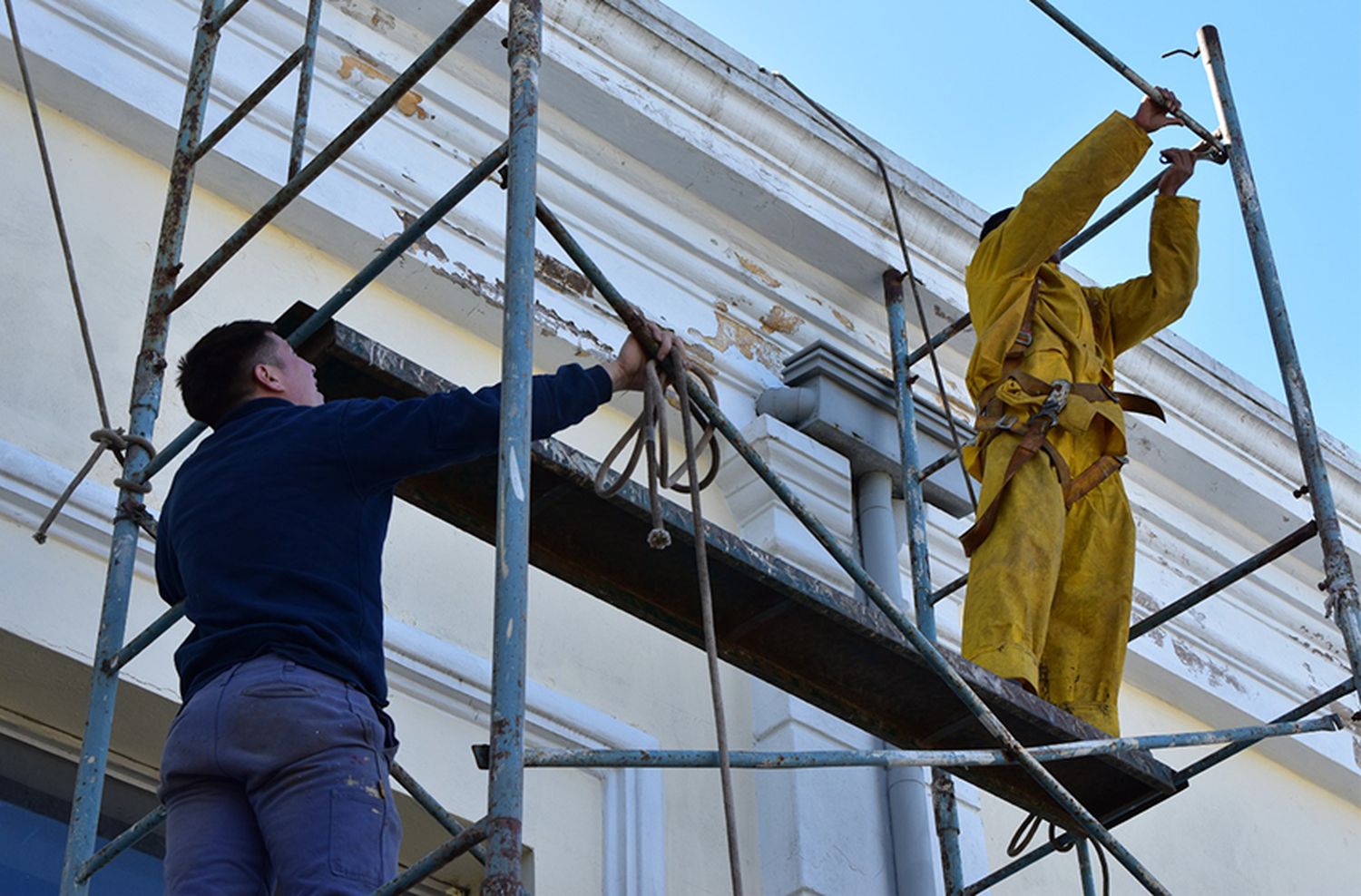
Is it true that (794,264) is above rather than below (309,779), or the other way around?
above

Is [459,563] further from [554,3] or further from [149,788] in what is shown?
[554,3]

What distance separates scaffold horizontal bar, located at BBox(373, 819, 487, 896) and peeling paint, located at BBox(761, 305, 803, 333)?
168 inches

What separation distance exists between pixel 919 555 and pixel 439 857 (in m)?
3.33

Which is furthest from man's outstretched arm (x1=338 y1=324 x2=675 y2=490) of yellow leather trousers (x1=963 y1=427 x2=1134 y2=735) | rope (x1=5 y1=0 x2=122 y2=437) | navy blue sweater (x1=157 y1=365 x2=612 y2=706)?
yellow leather trousers (x1=963 y1=427 x2=1134 y2=735)

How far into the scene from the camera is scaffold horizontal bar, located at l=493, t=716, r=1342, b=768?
3.50 metres

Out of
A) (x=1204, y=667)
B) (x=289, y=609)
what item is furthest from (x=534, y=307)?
(x=1204, y=667)

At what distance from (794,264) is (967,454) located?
1.73m

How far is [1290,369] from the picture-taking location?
5633 millimetres

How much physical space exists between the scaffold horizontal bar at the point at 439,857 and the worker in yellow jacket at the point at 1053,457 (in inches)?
100

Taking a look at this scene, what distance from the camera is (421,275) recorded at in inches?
244

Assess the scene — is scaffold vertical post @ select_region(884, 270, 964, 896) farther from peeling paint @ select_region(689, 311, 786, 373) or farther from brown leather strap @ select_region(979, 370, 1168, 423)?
brown leather strap @ select_region(979, 370, 1168, 423)

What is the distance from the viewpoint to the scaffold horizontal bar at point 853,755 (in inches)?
138

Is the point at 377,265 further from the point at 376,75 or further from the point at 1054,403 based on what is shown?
the point at 376,75

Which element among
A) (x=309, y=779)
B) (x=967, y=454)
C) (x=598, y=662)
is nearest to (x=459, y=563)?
(x=598, y=662)
